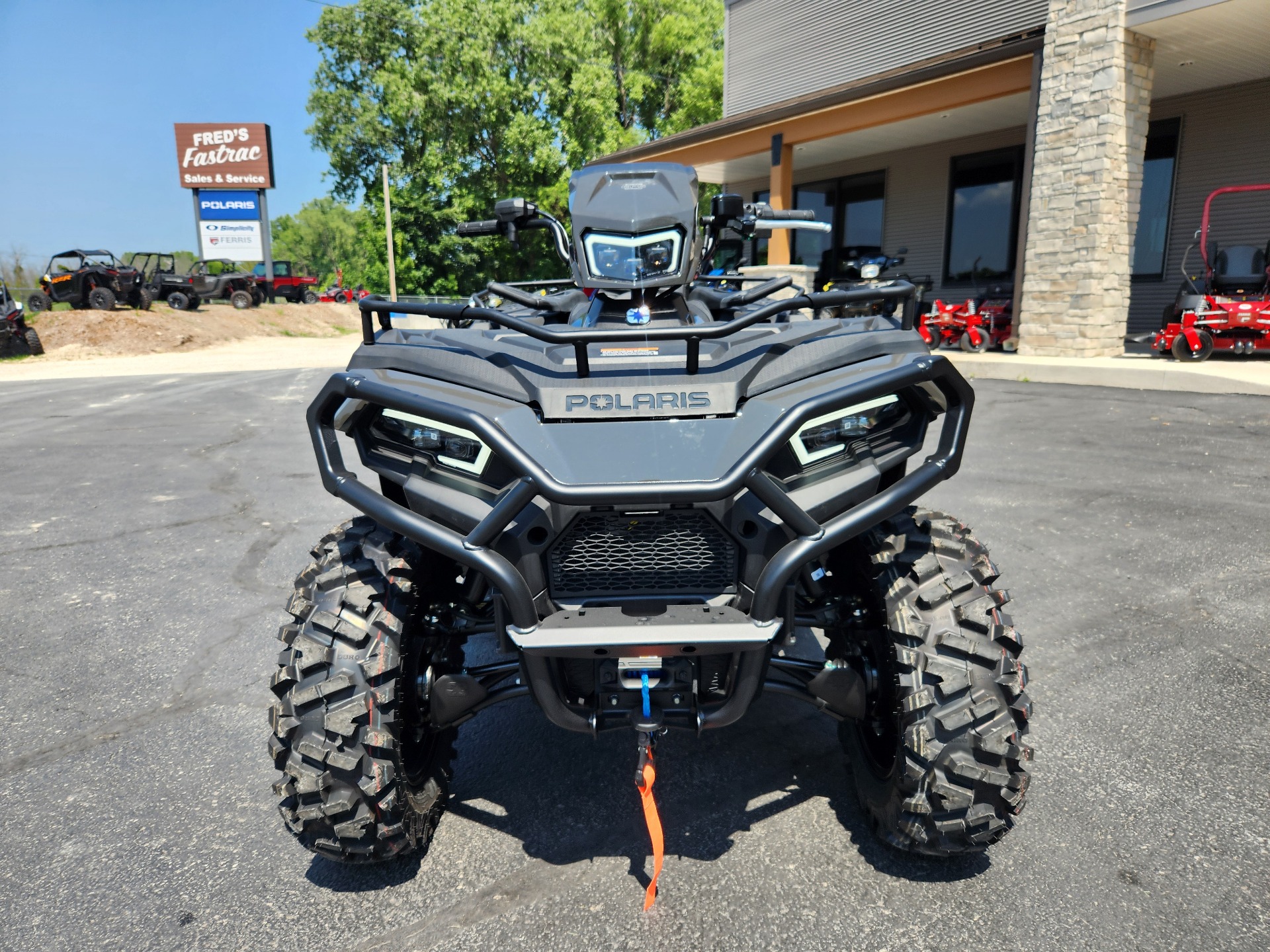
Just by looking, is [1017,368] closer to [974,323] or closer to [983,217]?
[974,323]

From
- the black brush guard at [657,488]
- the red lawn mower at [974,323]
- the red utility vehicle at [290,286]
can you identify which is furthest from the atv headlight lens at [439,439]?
the red utility vehicle at [290,286]

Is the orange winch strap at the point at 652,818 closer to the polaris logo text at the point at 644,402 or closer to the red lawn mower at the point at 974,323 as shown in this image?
the polaris logo text at the point at 644,402

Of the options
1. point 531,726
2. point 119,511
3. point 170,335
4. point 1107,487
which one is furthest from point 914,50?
point 170,335

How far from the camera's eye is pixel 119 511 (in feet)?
18.9

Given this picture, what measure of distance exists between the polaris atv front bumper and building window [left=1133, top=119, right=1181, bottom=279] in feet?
47.8

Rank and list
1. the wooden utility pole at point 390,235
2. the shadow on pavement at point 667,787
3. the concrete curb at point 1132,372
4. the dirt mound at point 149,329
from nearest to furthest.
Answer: the shadow on pavement at point 667,787
the concrete curb at point 1132,372
the wooden utility pole at point 390,235
the dirt mound at point 149,329

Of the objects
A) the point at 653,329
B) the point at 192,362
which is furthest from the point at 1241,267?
the point at 192,362

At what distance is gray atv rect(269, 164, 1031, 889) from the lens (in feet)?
6.00

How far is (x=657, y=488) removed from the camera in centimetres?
175

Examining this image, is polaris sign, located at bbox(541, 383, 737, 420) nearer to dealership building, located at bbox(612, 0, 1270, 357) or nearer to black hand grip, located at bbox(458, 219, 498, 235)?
black hand grip, located at bbox(458, 219, 498, 235)

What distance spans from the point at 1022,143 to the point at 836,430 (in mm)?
16092

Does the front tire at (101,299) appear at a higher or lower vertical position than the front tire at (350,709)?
higher

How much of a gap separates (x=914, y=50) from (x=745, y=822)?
1895 centimetres

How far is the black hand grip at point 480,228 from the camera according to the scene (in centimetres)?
324
